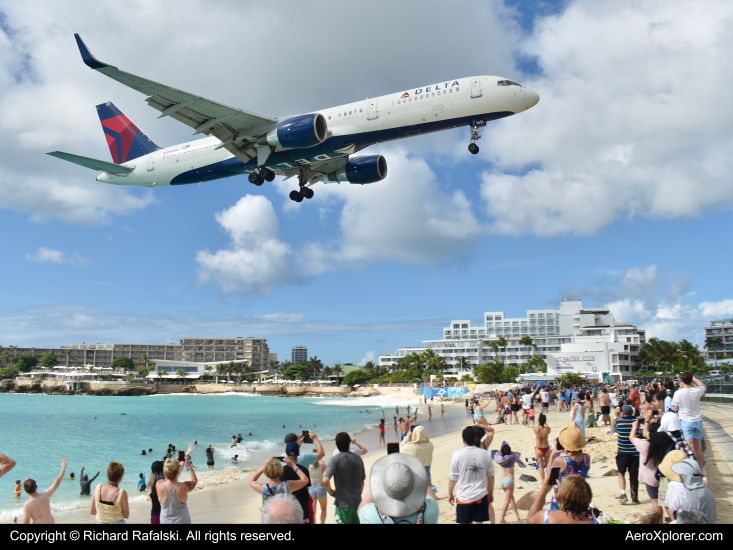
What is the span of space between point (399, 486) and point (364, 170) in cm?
2333

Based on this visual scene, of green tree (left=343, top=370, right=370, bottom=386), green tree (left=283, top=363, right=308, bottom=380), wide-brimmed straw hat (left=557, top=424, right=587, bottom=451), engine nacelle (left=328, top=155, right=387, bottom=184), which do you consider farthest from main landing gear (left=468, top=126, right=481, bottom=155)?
green tree (left=283, top=363, right=308, bottom=380)

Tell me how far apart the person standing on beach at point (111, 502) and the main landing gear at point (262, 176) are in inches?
772

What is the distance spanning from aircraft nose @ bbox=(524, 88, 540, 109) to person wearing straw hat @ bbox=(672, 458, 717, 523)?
18.2m

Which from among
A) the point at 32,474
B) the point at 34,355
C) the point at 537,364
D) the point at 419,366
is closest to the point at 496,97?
the point at 32,474

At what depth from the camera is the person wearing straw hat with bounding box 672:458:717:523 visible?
4555 mm

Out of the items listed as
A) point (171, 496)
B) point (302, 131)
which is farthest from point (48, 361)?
point (171, 496)

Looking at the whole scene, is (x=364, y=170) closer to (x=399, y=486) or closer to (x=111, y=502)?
(x=111, y=502)

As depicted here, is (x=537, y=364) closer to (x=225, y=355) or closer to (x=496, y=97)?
(x=496, y=97)

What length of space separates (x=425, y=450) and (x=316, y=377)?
550 ft

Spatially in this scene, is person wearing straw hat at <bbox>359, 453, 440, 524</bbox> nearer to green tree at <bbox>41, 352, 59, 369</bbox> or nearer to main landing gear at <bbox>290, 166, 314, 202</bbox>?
main landing gear at <bbox>290, 166, 314, 202</bbox>

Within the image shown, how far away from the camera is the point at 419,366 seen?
4621 inches

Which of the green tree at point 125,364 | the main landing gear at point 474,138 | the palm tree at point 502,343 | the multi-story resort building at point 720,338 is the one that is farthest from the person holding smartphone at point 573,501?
the green tree at point 125,364

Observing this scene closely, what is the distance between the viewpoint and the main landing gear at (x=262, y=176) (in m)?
24.0

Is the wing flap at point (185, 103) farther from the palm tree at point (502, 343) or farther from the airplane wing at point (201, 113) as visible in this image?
the palm tree at point (502, 343)
